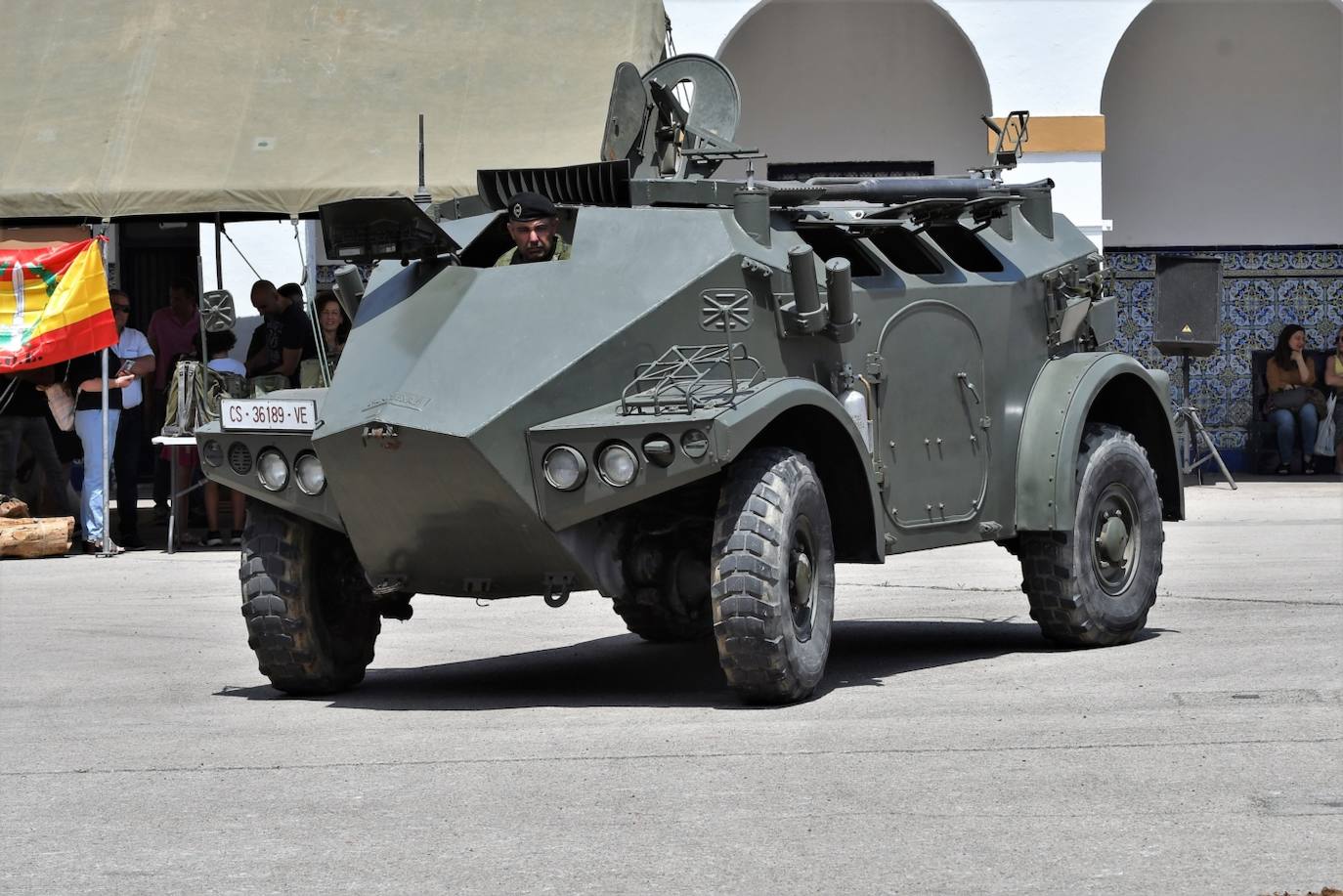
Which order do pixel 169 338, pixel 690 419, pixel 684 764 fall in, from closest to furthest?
1. pixel 684 764
2. pixel 690 419
3. pixel 169 338

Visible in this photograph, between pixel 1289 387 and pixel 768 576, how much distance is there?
49.6 feet

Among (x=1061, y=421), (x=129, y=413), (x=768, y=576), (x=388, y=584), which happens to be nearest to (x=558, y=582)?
(x=388, y=584)

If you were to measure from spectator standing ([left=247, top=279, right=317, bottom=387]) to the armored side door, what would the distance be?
8.00 meters

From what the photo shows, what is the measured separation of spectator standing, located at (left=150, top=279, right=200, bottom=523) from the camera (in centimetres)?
1797

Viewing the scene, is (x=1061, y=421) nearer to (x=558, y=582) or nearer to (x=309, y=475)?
(x=558, y=582)

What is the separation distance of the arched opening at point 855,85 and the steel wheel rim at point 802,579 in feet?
48.7

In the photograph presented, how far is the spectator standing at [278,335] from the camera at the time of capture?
1677cm

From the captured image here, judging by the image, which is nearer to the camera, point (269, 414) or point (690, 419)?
point (690, 419)

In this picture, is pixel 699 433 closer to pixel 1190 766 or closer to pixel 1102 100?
pixel 1190 766

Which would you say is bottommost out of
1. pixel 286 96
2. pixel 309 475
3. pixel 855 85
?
pixel 309 475

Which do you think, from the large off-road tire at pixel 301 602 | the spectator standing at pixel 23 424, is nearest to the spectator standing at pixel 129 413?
the spectator standing at pixel 23 424

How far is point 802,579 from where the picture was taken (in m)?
8.45

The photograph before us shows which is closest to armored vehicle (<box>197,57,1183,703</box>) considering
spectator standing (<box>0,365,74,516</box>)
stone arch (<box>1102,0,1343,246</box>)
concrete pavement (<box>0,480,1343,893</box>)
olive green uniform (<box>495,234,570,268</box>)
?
olive green uniform (<box>495,234,570,268</box>)

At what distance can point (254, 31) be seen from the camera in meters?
17.2
